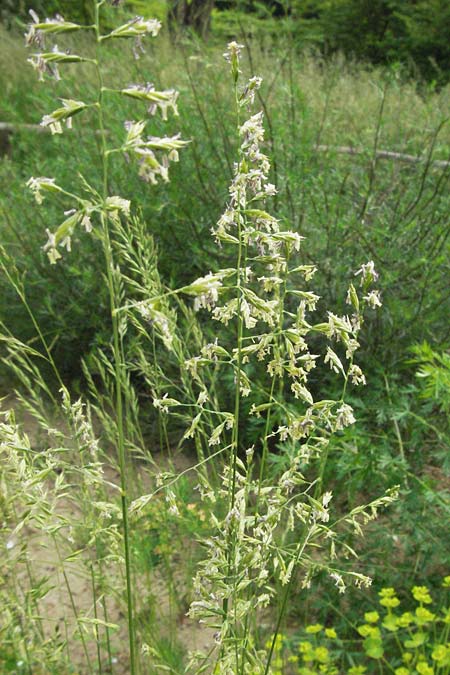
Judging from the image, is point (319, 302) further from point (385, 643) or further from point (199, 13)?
point (199, 13)

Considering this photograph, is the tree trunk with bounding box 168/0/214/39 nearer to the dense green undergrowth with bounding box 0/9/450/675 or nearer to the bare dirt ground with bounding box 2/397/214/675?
the dense green undergrowth with bounding box 0/9/450/675

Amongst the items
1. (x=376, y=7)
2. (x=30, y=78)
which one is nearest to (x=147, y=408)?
(x=30, y=78)

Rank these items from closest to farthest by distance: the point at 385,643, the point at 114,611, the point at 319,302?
the point at 385,643 → the point at 114,611 → the point at 319,302

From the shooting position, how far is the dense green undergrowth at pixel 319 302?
2.54 m

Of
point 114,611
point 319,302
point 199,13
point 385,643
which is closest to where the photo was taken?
point 385,643

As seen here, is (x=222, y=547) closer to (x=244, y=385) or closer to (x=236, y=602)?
(x=236, y=602)

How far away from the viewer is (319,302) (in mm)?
3396

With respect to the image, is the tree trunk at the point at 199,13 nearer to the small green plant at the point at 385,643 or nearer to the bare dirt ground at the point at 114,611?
the bare dirt ground at the point at 114,611

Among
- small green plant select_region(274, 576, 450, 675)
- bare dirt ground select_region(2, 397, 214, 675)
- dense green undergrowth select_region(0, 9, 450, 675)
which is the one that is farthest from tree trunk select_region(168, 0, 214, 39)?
small green plant select_region(274, 576, 450, 675)

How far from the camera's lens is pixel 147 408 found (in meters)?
4.13

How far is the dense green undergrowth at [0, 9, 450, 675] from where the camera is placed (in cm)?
254

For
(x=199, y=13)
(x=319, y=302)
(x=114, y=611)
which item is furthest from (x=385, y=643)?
(x=199, y=13)

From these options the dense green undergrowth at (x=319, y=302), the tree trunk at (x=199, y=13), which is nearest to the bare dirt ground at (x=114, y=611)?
the dense green undergrowth at (x=319, y=302)

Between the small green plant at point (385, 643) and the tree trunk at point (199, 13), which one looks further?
the tree trunk at point (199, 13)
